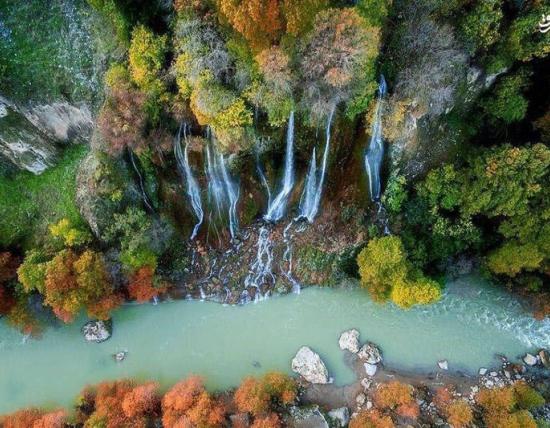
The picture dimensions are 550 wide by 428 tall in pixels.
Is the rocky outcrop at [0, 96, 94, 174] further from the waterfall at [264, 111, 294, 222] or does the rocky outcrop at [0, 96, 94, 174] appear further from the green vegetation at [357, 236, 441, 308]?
the green vegetation at [357, 236, 441, 308]

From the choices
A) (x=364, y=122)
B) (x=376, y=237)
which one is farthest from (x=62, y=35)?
(x=376, y=237)

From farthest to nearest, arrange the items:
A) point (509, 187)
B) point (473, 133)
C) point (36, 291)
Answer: point (36, 291) → point (473, 133) → point (509, 187)

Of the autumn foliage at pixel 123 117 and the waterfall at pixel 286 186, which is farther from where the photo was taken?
the waterfall at pixel 286 186

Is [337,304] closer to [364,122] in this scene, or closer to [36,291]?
[364,122]

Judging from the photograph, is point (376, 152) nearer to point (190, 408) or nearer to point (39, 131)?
point (190, 408)

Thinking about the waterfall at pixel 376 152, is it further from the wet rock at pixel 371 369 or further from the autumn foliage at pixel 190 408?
the autumn foliage at pixel 190 408

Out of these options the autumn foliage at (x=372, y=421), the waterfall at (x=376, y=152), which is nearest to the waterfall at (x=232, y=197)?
the waterfall at (x=376, y=152)
